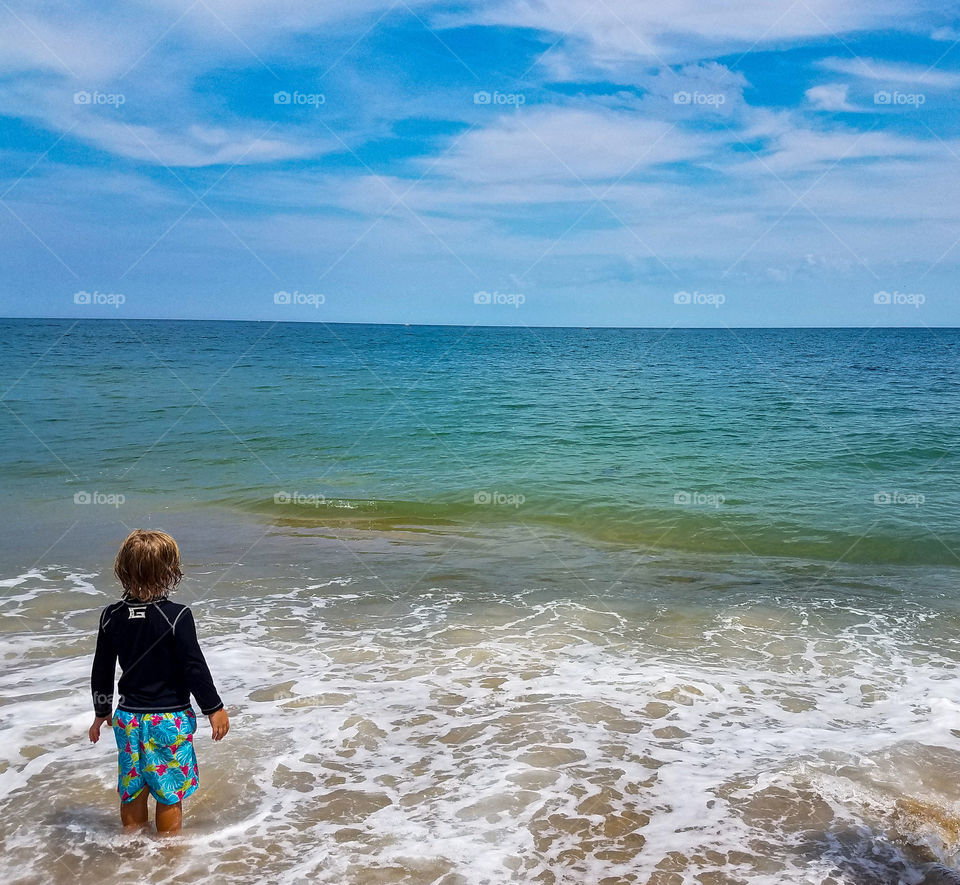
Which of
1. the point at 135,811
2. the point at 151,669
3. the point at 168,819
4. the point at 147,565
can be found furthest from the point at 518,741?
the point at 147,565

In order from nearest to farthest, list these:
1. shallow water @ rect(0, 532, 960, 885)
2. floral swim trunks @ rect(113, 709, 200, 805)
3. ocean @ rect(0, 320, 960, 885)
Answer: floral swim trunks @ rect(113, 709, 200, 805) → shallow water @ rect(0, 532, 960, 885) → ocean @ rect(0, 320, 960, 885)

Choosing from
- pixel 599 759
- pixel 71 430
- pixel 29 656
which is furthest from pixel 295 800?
pixel 71 430

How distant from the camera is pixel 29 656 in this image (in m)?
7.25

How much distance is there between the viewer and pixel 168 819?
14.4ft

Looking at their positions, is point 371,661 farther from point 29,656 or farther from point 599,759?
point 29,656

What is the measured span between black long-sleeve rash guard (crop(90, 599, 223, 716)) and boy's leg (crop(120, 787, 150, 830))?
2.03 ft

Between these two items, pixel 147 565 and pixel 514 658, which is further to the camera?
pixel 514 658

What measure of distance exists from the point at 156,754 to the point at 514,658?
385 centimetres
